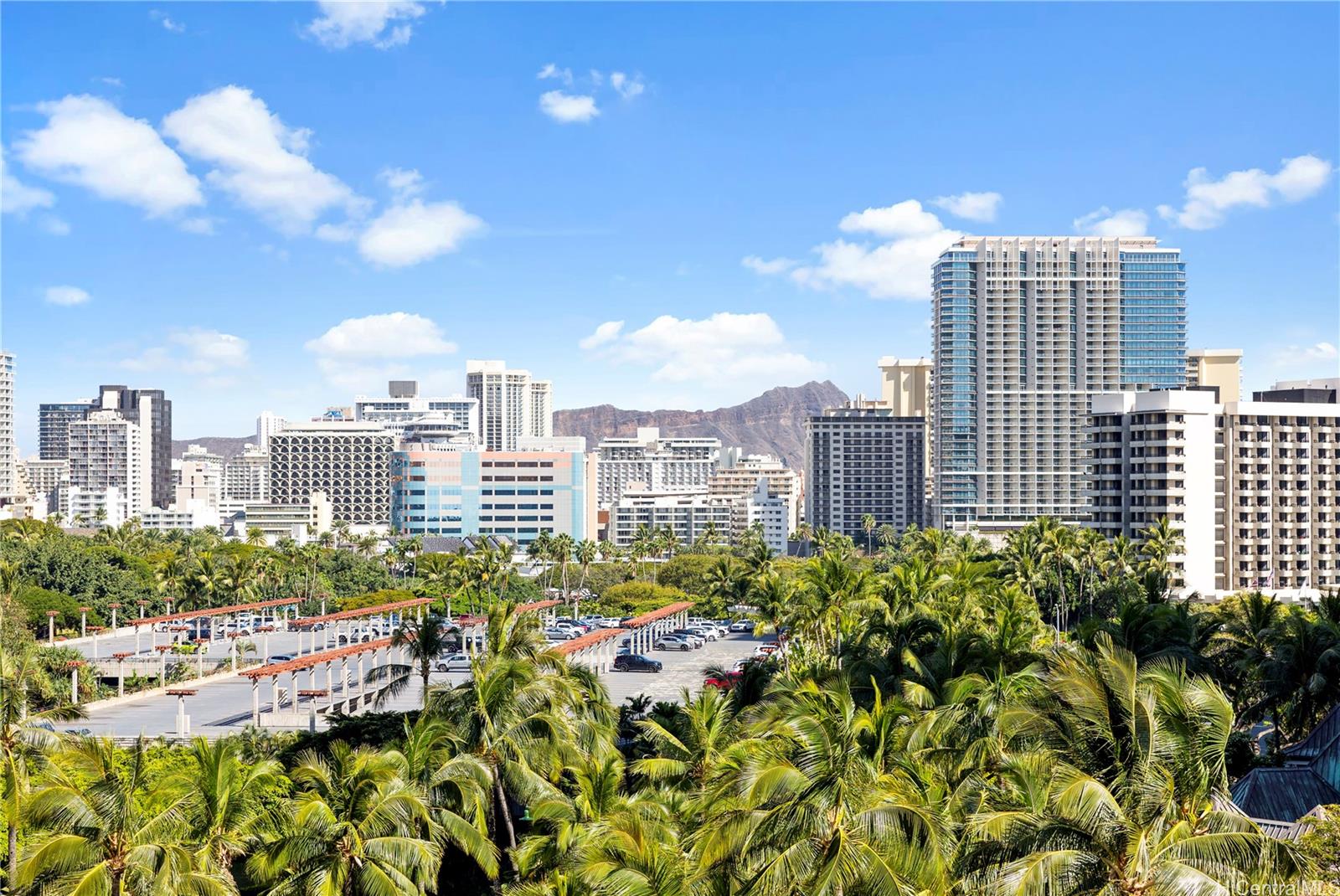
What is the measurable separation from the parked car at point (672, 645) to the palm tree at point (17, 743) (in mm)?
51318

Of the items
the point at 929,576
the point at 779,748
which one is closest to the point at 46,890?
the point at 779,748

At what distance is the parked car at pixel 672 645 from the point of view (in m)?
72.6

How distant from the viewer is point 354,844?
19.9 metres

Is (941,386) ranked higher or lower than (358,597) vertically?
higher

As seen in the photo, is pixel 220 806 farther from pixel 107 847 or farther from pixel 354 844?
pixel 354 844

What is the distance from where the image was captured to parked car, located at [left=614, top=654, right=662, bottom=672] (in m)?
62.5

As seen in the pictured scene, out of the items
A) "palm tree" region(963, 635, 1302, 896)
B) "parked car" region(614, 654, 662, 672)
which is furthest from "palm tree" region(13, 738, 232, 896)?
"parked car" region(614, 654, 662, 672)

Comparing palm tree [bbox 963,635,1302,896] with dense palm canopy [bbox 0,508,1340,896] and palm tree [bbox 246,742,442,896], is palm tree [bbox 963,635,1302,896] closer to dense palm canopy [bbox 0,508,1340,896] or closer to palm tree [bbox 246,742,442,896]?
dense palm canopy [bbox 0,508,1340,896]

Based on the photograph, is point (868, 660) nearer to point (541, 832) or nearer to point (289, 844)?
point (541, 832)

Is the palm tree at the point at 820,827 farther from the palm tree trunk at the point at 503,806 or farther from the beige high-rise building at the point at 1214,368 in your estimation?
the beige high-rise building at the point at 1214,368

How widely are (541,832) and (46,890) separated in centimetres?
940

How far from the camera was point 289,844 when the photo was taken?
20.2m

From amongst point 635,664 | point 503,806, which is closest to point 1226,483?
point 635,664

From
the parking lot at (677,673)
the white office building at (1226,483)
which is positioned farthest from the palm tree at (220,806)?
→ the white office building at (1226,483)
